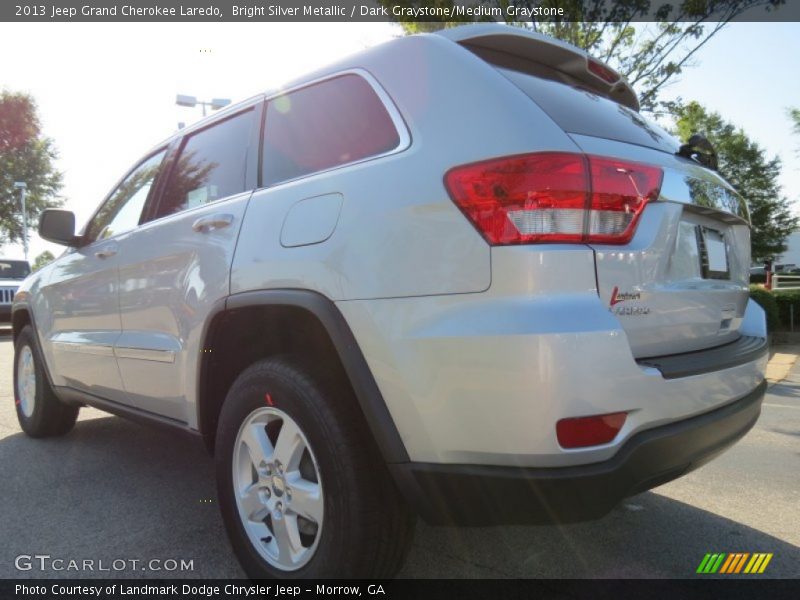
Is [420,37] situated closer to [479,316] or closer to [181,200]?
[479,316]

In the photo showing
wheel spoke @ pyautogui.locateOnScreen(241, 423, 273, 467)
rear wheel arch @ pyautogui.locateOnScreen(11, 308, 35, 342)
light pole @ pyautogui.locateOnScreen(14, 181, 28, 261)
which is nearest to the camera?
wheel spoke @ pyautogui.locateOnScreen(241, 423, 273, 467)

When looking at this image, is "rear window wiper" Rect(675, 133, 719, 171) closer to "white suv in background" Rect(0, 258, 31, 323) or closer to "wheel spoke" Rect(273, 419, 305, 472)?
"wheel spoke" Rect(273, 419, 305, 472)

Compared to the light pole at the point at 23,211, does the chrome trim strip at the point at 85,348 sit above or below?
below

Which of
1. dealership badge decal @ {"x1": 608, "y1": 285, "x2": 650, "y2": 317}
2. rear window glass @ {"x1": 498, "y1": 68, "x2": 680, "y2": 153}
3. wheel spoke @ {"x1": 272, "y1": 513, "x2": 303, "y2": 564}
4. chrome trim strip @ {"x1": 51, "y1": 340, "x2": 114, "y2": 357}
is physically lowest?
wheel spoke @ {"x1": 272, "y1": 513, "x2": 303, "y2": 564}

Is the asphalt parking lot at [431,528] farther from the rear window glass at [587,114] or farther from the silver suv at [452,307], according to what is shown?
the rear window glass at [587,114]

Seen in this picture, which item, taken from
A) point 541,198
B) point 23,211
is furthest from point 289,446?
point 23,211

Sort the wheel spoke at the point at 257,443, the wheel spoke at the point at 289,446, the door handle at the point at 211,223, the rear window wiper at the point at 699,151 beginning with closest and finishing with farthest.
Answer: the wheel spoke at the point at 289,446 → the wheel spoke at the point at 257,443 → the rear window wiper at the point at 699,151 → the door handle at the point at 211,223

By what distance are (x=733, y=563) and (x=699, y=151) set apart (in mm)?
1629

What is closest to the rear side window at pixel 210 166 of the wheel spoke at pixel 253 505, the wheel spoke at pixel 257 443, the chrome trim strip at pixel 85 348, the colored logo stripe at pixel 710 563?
the chrome trim strip at pixel 85 348

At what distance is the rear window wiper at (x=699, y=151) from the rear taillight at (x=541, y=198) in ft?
2.46

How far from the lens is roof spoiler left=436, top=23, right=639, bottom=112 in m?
2.22

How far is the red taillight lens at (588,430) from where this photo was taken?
1.62 m

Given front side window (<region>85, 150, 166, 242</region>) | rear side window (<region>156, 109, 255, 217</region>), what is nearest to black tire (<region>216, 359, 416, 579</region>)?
rear side window (<region>156, 109, 255, 217</region>)

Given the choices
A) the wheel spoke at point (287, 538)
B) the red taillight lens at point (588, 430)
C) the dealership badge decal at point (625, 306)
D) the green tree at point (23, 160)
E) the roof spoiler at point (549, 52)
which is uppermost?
the green tree at point (23, 160)
